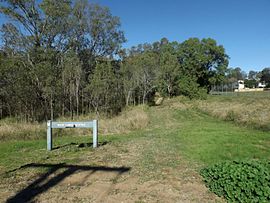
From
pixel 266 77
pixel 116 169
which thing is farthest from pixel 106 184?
pixel 266 77

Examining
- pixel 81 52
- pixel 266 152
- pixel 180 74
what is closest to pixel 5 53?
pixel 81 52

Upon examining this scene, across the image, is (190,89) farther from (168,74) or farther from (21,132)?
(21,132)

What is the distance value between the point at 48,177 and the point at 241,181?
339cm

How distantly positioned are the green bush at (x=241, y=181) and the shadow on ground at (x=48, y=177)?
72.9 inches

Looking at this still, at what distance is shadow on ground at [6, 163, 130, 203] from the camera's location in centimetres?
405

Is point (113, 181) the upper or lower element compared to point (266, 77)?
lower

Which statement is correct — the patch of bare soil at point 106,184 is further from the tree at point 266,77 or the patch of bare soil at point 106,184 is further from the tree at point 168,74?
the tree at point 266,77

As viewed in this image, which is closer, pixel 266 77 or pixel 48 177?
pixel 48 177

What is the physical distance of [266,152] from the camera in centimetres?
762

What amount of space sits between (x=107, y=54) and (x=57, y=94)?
13924 mm

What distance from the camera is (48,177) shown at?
495 centimetres

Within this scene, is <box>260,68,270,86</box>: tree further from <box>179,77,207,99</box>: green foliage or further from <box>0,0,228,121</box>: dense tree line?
<box>0,0,228,121</box>: dense tree line

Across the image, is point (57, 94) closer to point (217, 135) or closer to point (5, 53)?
point (5, 53)

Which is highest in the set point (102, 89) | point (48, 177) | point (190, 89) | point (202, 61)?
point (202, 61)
